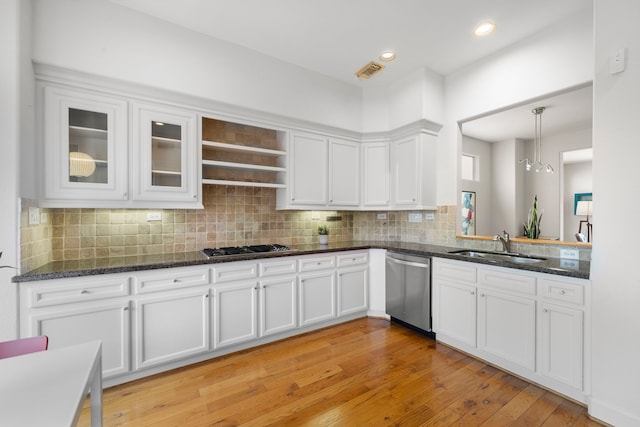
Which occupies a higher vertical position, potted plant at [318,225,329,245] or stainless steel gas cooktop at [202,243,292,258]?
potted plant at [318,225,329,245]

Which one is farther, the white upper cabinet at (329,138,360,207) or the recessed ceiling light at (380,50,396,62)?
the white upper cabinet at (329,138,360,207)

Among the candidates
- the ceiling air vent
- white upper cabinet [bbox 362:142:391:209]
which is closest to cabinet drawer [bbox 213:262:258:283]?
white upper cabinet [bbox 362:142:391:209]

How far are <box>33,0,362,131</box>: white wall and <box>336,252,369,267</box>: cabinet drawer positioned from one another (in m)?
1.60

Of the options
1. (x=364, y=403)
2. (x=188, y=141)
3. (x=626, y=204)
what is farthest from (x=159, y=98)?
(x=626, y=204)

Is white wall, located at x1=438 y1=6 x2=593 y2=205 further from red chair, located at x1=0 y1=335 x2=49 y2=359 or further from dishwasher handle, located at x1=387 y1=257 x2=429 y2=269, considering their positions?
red chair, located at x1=0 y1=335 x2=49 y2=359

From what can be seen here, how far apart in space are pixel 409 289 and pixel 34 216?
3.31m

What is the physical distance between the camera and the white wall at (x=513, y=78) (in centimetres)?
229

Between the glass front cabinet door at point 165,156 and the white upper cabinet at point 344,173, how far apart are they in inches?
62.4

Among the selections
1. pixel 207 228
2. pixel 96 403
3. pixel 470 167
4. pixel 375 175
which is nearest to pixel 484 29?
pixel 375 175

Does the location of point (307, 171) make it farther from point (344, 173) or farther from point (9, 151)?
point (9, 151)

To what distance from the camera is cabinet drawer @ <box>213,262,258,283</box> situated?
8.00 ft

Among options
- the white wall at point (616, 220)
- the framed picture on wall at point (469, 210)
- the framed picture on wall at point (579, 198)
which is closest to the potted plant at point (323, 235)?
the white wall at point (616, 220)

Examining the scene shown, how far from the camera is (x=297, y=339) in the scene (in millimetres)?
2873

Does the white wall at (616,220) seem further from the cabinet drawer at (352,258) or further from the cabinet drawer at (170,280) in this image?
the cabinet drawer at (170,280)
